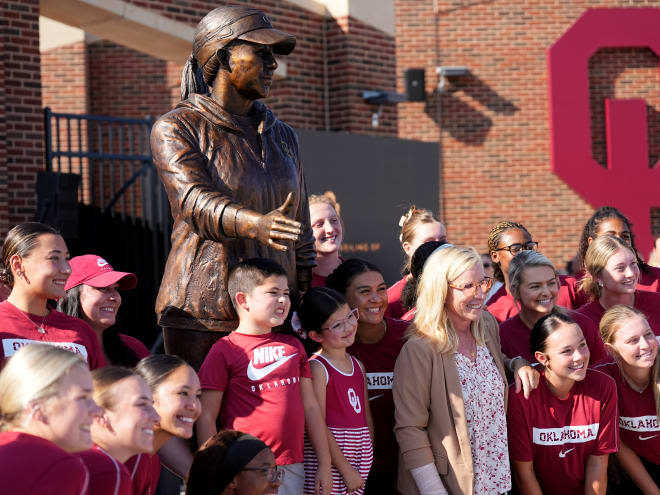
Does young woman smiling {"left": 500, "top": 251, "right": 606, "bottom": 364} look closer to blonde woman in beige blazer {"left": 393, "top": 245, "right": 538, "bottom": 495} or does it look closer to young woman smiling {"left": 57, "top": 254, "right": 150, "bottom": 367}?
blonde woman in beige blazer {"left": 393, "top": 245, "right": 538, "bottom": 495}

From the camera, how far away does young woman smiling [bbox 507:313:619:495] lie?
13.1 ft

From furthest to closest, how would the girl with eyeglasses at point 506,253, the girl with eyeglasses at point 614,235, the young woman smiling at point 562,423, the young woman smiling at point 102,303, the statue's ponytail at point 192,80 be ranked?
the girl with eyeglasses at point 614,235 → the girl with eyeglasses at point 506,253 → the young woman smiling at point 562,423 → the young woman smiling at point 102,303 → the statue's ponytail at point 192,80

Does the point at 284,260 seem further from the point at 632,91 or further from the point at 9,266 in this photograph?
the point at 632,91

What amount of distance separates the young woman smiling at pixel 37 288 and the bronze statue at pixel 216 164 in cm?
33

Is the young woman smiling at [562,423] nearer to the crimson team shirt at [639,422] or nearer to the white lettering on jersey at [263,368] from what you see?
the crimson team shirt at [639,422]

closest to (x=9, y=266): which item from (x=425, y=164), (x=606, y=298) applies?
(x=606, y=298)

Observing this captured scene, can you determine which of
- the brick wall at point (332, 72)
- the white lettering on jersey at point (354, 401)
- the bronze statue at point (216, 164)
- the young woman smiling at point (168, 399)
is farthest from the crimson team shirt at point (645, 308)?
the brick wall at point (332, 72)

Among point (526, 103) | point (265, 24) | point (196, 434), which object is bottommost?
point (196, 434)

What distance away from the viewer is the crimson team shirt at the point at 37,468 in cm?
222

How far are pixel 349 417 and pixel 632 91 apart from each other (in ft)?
44.0

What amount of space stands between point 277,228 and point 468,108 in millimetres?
12997

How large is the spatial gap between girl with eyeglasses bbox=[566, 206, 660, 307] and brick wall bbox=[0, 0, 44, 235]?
5.55m

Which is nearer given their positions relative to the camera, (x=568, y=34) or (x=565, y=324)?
(x=565, y=324)

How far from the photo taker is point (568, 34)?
609 inches
